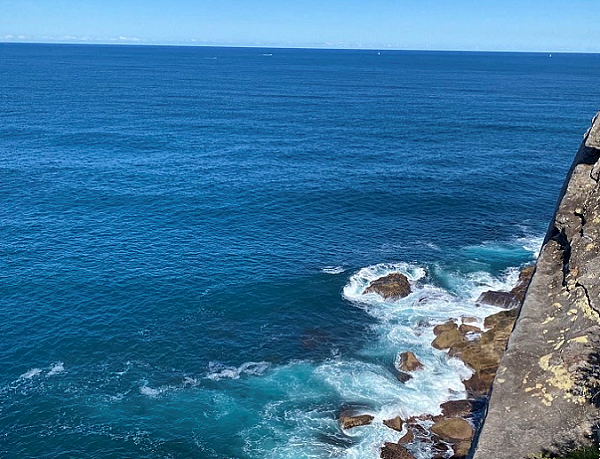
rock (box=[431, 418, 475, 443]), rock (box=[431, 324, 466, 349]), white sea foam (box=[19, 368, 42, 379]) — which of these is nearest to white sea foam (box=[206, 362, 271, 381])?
white sea foam (box=[19, 368, 42, 379])

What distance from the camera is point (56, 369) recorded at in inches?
2179

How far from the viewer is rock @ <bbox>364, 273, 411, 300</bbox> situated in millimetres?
68938

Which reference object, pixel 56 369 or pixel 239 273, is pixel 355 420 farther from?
pixel 239 273

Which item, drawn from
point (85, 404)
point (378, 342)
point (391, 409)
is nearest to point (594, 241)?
point (391, 409)

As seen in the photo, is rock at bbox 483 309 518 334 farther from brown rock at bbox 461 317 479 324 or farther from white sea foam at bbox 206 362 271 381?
white sea foam at bbox 206 362 271 381

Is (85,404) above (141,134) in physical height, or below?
below

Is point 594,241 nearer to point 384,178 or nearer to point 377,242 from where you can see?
point 377,242

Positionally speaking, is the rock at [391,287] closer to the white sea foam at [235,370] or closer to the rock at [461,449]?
the white sea foam at [235,370]

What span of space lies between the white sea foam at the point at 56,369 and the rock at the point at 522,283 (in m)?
50.1

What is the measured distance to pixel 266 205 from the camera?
94.9 m

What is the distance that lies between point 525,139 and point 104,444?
122m

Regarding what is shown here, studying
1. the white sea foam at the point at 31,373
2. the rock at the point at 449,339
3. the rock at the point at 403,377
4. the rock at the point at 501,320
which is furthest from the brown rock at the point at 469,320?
the white sea foam at the point at 31,373

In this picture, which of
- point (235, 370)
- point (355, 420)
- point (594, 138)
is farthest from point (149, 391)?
point (594, 138)

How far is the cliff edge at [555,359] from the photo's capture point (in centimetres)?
2853
